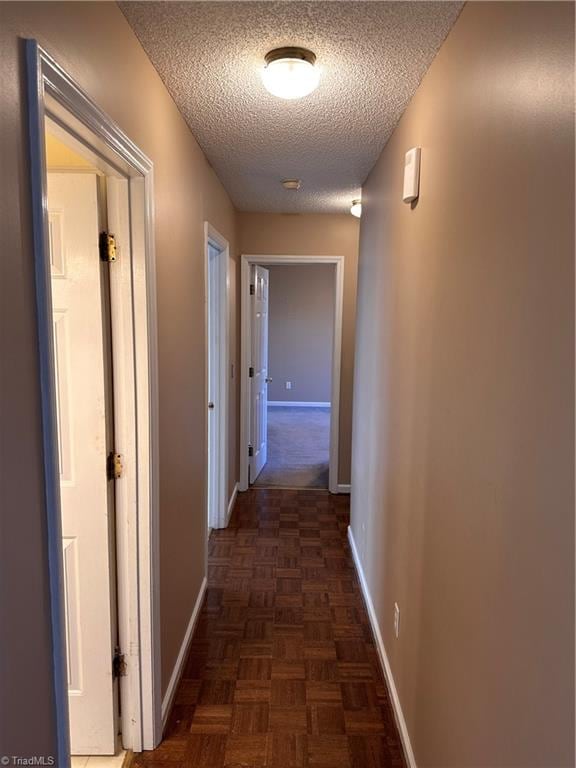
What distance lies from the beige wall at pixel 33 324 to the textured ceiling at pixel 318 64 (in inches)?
4.1

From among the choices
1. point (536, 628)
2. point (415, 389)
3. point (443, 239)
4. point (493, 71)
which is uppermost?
point (493, 71)

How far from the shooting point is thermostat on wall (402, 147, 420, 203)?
1733 millimetres

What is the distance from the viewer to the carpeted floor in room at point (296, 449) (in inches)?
189

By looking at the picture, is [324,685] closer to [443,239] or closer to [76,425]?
[76,425]

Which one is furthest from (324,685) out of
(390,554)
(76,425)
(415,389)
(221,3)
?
(221,3)

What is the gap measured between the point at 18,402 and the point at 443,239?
3.81 feet

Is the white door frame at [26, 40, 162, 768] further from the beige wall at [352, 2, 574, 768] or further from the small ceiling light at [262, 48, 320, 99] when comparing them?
the beige wall at [352, 2, 574, 768]

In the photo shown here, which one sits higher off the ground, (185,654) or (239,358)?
(239,358)

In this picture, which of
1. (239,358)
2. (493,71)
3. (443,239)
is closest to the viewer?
(493,71)

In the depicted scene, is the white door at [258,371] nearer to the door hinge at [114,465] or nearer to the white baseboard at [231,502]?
the white baseboard at [231,502]

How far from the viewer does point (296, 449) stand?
19.3 feet

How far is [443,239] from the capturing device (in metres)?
1.45

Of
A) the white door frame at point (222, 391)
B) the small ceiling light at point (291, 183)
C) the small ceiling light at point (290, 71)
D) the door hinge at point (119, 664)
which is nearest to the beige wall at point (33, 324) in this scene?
the door hinge at point (119, 664)

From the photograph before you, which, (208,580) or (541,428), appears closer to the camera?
(541,428)
